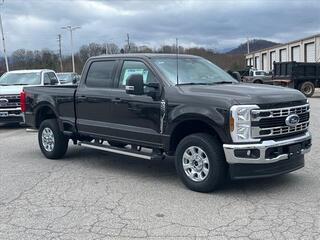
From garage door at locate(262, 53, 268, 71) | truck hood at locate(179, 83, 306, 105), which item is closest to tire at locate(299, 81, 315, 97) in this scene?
truck hood at locate(179, 83, 306, 105)

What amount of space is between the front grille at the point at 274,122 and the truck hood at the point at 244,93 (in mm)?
131

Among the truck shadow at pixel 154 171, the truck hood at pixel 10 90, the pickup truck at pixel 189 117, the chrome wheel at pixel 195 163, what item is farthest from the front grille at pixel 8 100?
the chrome wheel at pixel 195 163

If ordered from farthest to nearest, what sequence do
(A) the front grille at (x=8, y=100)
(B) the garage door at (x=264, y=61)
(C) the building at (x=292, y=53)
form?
1. (B) the garage door at (x=264, y=61)
2. (C) the building at (x=292, y=53)
3. (A) the front grille at (x=8, y=100)

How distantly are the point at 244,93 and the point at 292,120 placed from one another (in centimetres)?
78

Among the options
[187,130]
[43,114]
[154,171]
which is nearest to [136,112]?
[187,130]

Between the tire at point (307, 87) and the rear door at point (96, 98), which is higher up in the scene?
the rear door at point (96, 98)

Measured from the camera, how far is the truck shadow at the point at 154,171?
6.68 metres

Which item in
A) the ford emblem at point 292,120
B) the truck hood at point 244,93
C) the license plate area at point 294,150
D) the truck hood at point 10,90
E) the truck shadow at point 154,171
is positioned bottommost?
the truck shadow at point 154,171

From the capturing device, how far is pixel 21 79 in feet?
52.3

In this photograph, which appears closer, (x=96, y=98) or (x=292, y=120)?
(x=292, y=120)

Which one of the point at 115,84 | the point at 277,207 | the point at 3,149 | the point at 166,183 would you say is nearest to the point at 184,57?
the point at 115,84

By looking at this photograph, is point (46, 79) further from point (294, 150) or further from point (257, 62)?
point (257, 62)

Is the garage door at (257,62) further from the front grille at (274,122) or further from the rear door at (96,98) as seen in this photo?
the front grille at (274,122)

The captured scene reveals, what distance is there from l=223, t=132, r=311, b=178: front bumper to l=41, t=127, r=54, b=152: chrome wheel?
4.25 meters
